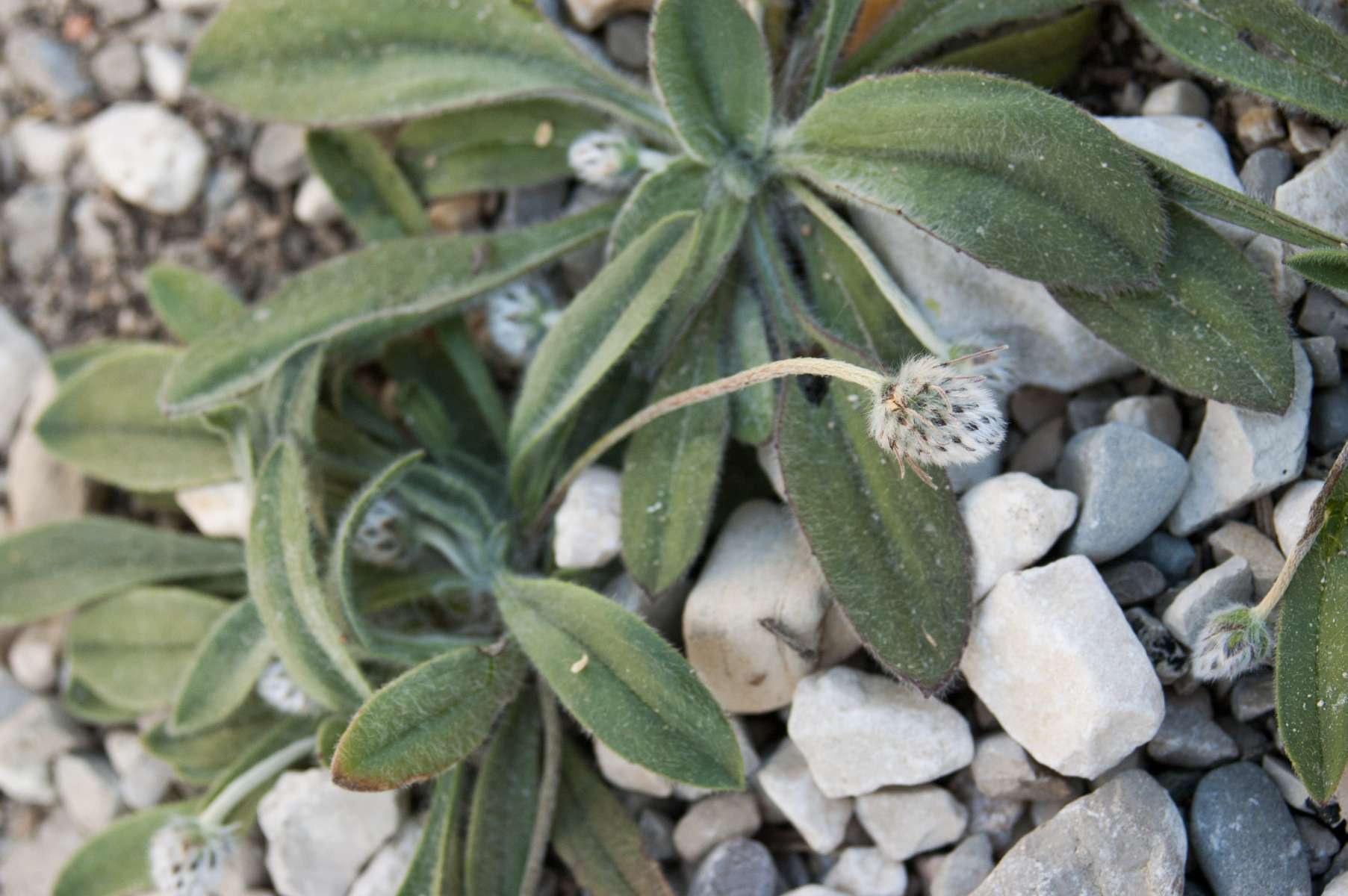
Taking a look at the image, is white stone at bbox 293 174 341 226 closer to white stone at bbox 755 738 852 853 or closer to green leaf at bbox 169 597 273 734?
green leaf at bbox 169 597 273 734

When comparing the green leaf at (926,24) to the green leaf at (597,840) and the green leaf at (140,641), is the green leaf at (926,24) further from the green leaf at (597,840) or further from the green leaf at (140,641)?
the green leaf at (140,641)

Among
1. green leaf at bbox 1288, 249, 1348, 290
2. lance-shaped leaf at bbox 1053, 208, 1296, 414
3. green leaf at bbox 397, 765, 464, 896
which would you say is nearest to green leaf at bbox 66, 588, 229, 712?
green leaf at bbox 397, 765, 464, 896

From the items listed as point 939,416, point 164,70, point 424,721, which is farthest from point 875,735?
point 164,70

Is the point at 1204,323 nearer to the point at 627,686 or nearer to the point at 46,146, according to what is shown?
the point at 627,686

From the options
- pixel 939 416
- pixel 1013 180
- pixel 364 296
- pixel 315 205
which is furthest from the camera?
pixel 315 205

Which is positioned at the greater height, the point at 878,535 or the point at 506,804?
the point at 878,535

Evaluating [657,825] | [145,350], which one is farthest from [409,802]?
[145,350]

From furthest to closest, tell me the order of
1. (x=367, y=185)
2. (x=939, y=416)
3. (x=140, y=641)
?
(x=367, y=185) → (x=140, y=641) → (x=939, y=416)
